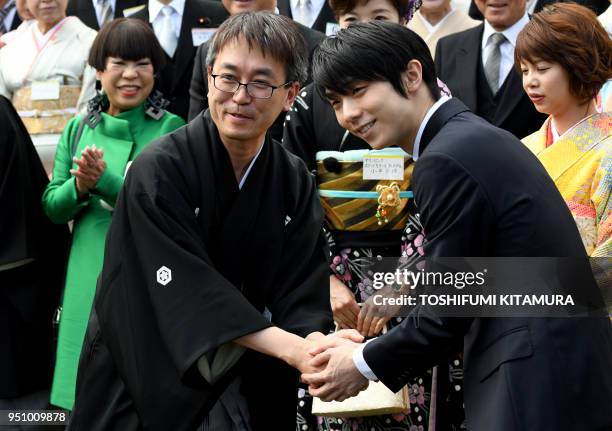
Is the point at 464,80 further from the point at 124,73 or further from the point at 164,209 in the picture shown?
the point at 164,209

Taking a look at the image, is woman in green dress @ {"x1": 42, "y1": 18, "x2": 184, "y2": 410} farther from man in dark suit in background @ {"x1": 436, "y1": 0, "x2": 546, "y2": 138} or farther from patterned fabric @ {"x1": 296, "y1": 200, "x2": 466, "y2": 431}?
man in dark suit in background @ {"x1": 436, "y1": 0, "x2": 546, "y2": 138}

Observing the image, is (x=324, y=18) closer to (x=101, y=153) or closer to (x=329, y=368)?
(x=101, y=153)

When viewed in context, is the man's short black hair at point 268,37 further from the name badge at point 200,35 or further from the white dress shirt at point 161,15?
the white dress shirt at point 161,15

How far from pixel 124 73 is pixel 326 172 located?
1474 millimetres

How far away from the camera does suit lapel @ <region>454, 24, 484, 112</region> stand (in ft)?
17.5

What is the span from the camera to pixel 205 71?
531 centimetres

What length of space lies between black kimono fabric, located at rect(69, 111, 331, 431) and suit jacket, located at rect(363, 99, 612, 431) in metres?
0.74

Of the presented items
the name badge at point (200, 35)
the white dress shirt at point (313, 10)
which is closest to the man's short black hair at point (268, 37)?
the name badge at point (200, 35)

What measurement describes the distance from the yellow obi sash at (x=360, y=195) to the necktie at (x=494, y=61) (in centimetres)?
97

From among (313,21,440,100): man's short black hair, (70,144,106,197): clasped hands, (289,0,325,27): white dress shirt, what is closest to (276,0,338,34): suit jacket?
(289,0,325,27): white dress shirt

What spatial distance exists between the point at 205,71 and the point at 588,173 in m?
2.10

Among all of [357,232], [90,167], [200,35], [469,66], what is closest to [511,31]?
[469,66]

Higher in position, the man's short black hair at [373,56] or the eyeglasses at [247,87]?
the man's short black hair at [373,56]

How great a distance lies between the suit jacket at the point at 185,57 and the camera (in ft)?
19.9
